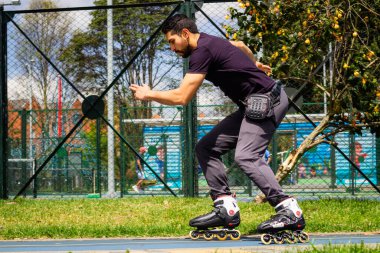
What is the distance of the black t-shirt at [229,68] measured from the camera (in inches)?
217

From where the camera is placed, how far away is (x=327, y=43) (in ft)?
32.6

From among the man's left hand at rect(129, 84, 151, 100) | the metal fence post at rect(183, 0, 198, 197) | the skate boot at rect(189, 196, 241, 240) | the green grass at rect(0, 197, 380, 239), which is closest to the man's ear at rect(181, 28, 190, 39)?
the man's left hand at rect(129, 84, 151, 100)

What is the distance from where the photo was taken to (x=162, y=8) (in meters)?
12.8

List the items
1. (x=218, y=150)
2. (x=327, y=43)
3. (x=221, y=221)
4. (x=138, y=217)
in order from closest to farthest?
(x=221, y=221), (x=218, y=150), (x=138, y=217), (x=327, y=43)

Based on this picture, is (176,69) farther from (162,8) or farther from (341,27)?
(341,27)

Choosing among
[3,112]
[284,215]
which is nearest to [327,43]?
[284,215]

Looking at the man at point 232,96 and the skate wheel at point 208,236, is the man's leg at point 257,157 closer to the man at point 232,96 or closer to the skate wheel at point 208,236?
the man at point 232,96

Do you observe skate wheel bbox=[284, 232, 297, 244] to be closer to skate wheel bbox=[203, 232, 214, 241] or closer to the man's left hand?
skate wheel bbox=[203, 232, 214, 241]

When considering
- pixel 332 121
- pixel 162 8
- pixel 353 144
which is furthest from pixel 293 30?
pixel 353 144

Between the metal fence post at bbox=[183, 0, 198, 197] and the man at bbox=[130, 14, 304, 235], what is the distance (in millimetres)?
5194

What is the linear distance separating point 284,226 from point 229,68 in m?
1.29

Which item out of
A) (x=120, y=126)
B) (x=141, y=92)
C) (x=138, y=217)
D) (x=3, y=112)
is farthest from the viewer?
(x=120, y=126)

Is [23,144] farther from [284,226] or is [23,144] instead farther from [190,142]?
[284,226]

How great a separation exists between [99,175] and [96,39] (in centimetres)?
319
